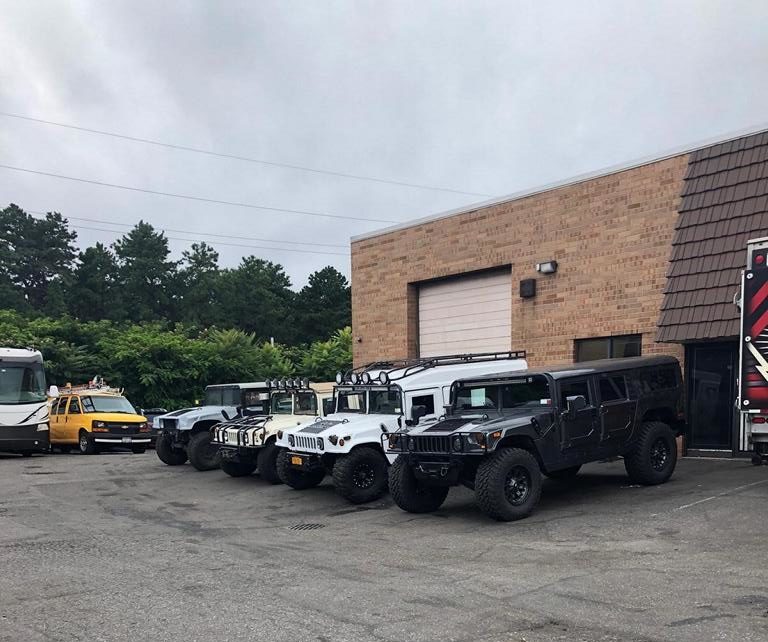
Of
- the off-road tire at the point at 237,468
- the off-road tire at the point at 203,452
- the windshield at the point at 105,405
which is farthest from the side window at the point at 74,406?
the off-road tire at the point at 237,468

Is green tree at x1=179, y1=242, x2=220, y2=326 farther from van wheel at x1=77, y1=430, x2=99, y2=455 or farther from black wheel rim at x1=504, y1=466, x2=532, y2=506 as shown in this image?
black wheel rim at x1=504, y1=466, x2=532, y2=506

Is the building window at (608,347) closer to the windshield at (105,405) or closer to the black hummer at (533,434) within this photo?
the black hummer at (533,434)

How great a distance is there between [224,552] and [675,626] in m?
4.89

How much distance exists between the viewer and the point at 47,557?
325 inches

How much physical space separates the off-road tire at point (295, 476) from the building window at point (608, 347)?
21.8ft

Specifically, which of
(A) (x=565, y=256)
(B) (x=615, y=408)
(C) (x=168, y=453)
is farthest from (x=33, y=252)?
(B) (x=615, y=408)

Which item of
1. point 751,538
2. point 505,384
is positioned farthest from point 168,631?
point 505,384

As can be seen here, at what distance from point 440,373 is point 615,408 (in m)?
2.98

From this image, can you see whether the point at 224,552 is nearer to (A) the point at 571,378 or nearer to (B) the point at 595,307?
(A) the point at 571,378

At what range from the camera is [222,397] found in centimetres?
1806

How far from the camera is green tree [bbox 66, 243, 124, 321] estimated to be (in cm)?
6594

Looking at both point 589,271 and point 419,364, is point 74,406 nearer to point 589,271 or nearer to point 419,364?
point 419,364

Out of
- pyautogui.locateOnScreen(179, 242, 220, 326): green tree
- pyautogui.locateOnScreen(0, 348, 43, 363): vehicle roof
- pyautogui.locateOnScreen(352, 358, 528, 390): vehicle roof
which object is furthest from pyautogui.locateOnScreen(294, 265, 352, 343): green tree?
pyautogui.locateOnScreen(352, 358, 528, 390): vehicle roof

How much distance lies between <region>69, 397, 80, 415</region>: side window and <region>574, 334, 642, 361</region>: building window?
48.9 ft
